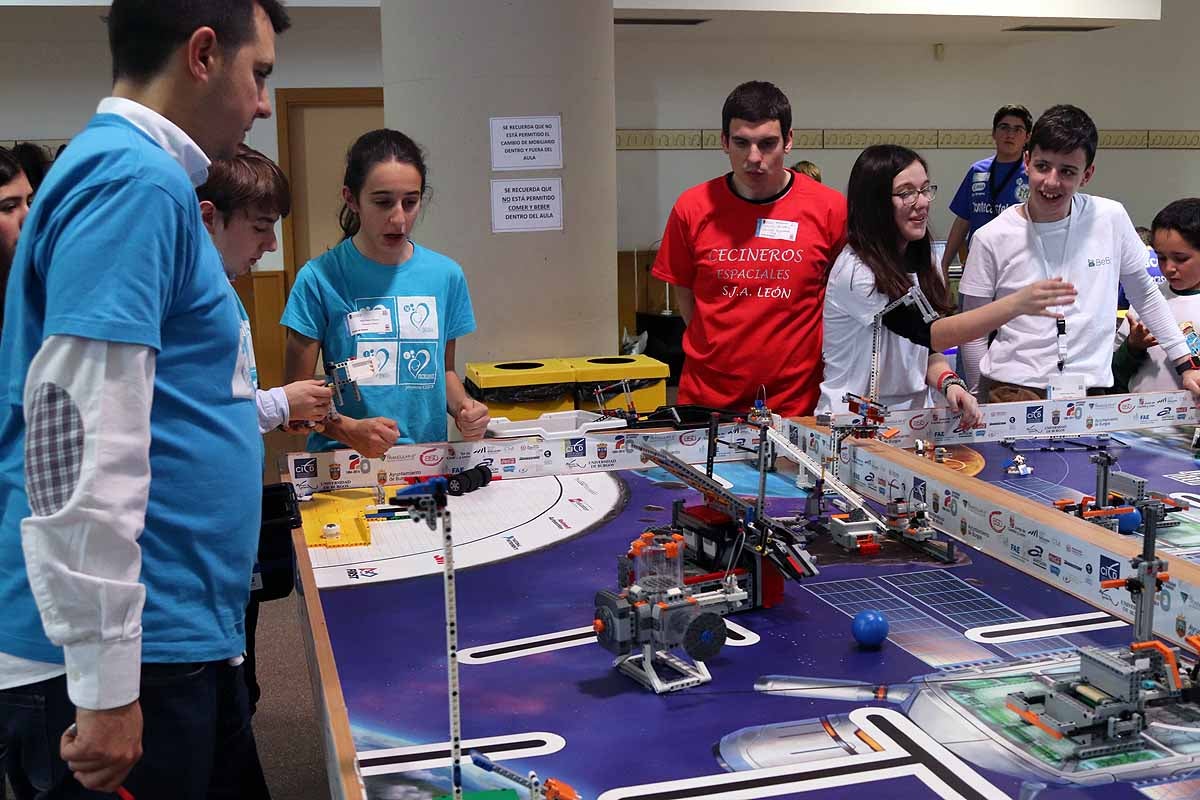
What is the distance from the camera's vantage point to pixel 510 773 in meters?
1.16

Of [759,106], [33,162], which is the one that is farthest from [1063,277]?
[33,162]

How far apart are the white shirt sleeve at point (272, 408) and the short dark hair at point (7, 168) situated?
2.08ft

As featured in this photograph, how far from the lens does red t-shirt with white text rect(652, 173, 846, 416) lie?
2809 millimetres

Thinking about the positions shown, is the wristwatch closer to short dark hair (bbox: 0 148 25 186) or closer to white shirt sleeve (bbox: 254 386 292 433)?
white shirt sleeve (bbox: 254 386 292 433)

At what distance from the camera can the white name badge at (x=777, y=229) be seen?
2.81m

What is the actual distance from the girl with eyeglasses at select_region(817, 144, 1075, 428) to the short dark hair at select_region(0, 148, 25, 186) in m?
1.79

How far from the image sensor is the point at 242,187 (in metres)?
1.77

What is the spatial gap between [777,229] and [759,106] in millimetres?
315

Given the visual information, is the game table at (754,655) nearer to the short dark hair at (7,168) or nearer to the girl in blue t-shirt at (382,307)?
the girl in blue t-shirt at (382,307)

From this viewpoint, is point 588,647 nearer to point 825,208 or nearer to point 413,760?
point 413,760

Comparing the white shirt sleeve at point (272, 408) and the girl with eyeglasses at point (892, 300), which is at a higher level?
the girl with eyeglasses at point (892, 300)

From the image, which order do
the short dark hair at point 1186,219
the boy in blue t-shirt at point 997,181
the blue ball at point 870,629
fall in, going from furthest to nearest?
the boy in blue t-shirt at point 997,181 → the short dark hair at point 1186,219 → the blue ball at point 870,629

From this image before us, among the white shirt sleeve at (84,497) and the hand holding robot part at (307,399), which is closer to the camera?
the white shirt sleeve at (84,497)

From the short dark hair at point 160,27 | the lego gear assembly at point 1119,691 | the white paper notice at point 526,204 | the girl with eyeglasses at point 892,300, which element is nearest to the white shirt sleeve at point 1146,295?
the girl with eyeglasses at point 892,300
